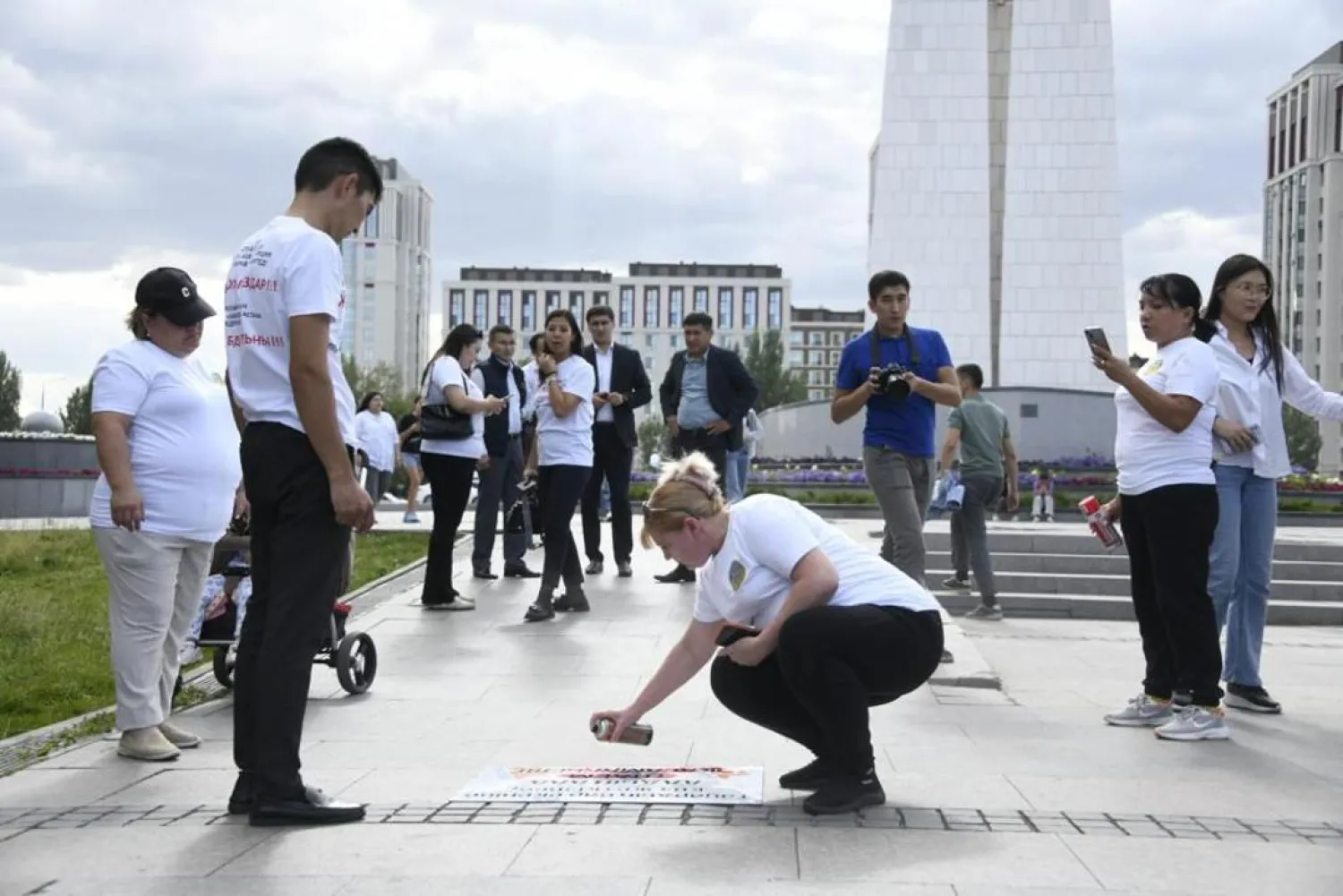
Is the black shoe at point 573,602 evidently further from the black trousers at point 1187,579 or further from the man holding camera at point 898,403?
the black trousers at point 1187,579

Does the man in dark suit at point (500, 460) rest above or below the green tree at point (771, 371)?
below

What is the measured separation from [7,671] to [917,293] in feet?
111

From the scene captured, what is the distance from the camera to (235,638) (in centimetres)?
691

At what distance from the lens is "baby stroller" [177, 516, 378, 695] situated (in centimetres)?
695

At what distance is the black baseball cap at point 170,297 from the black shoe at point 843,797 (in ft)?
9.50

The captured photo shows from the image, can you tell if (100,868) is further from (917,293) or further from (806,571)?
(917,293)

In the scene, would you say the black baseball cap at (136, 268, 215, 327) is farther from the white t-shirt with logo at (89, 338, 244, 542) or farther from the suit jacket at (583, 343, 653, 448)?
the suit jacket at (583, 343, 653, 448)

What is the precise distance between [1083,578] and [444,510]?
241 inches

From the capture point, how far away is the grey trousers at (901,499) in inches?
309

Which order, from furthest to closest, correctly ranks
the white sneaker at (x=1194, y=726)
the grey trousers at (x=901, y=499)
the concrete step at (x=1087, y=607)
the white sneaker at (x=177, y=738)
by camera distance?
the concrete step at (x=1087, y=607) < the grey trousers at (x=901, y=499) < the white sneaker at (x=1194, y=726) < the white sneaker at (x=177, y=738)

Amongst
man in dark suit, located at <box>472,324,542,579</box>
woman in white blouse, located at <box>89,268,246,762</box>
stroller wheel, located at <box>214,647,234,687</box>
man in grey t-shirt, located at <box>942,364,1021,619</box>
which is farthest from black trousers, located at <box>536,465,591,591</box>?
woman in white blouse, located at <box>89,268,246,762</box>

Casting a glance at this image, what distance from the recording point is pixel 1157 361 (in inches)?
260

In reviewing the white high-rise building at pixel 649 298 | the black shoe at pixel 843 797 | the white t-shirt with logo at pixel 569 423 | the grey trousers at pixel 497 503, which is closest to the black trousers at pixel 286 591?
the black shoe at pixel 843 797

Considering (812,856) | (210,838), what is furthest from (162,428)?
(812,856)
